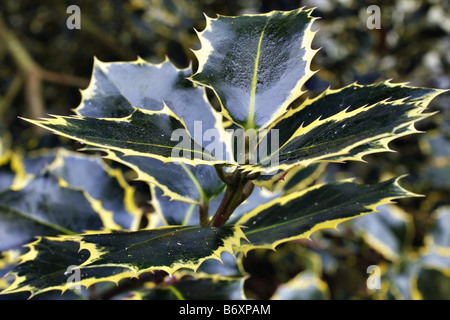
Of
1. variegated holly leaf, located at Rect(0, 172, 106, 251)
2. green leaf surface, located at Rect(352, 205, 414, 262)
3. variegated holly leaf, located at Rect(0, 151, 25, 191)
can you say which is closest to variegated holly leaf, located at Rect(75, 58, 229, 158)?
variegated holly leaf, located at Rect(0, 172, 106, 251)

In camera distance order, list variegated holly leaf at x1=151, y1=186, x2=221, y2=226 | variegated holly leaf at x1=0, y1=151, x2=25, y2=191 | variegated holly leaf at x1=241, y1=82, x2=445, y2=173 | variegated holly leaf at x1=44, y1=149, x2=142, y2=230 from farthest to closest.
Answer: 1. variegated holly leaf at x1=0, y1=151, x2=25, y2=191
2. variegated holly leaf at x1=44, y1=149, x2=142, y2=230
3. variegated holly leaf at x1=151, y1=186, x2=221, y2=226
4. variegated holly leaf at x1=241, y1=82, x2=445, y2=173

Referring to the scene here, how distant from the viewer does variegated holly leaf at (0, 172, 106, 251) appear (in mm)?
696

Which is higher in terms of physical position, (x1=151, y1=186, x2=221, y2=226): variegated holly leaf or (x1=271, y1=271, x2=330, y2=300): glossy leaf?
(x1=151, y1=186, x2=221, y2=226): variegated holly leaf

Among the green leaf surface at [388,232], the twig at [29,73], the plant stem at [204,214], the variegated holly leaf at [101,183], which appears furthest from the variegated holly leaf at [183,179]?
the twig at [29,73]

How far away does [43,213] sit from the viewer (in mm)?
719

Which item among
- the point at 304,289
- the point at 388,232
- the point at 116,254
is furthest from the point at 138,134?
the point at 388,232

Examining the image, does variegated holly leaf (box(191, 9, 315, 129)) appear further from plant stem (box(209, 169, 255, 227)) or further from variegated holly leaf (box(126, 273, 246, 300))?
variegated holly leaf (box(126, 273, 246, 300))

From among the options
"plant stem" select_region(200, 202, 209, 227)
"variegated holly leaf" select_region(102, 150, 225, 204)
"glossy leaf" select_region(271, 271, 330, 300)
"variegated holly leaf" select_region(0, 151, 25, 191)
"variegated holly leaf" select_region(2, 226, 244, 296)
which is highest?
"variegated holly leaf" select_region(0, 151, 25, 191)

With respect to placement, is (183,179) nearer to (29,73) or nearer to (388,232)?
(388,232)

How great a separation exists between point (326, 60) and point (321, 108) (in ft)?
4.13

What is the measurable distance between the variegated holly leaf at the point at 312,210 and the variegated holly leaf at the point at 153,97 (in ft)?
0.40

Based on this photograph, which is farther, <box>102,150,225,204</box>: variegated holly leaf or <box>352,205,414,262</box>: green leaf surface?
<box>352,205,414,262</box>: green leaf surface

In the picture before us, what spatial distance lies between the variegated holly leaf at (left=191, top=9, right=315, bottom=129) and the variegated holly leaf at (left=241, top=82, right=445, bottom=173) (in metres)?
0.04
